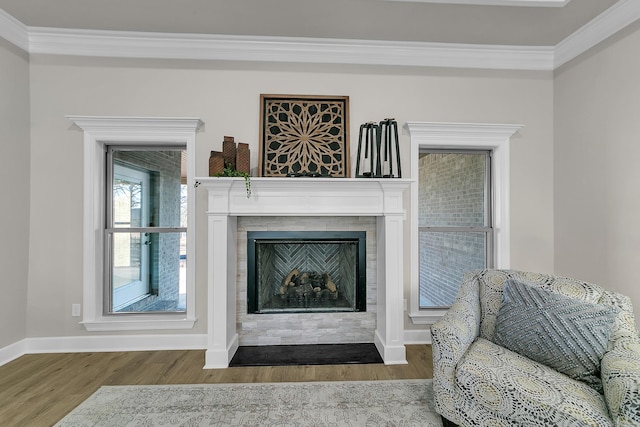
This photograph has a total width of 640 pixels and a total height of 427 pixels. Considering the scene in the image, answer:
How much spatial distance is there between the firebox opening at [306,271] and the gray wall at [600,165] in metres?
1.81

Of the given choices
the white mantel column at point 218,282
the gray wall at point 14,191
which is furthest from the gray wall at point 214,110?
the white mantel column at point 218,282

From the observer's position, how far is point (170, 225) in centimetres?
304

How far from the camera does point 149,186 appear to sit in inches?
120

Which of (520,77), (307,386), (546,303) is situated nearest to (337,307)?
(307,386)

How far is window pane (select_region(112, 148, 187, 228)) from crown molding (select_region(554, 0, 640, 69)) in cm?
353

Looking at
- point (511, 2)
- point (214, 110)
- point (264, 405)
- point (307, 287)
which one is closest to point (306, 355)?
point (307, 287)

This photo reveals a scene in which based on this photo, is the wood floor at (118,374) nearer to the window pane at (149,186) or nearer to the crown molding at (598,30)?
the window pane at (149,186)

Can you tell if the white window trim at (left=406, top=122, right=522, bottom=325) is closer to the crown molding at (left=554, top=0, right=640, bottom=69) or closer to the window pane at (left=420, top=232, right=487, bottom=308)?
the window pane at (left=420, top=232, right=487, bottom=308)

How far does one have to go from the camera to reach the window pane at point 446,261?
315 centimetres

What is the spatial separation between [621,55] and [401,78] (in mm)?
1608

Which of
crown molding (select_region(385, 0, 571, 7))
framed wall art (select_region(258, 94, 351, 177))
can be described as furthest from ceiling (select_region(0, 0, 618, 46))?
framed wall art (select_region(258, 94, 351, 177))

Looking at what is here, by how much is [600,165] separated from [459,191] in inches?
41.8

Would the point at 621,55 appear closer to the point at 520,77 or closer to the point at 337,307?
the point at 520,77

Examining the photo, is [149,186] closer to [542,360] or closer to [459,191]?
[459,191]
